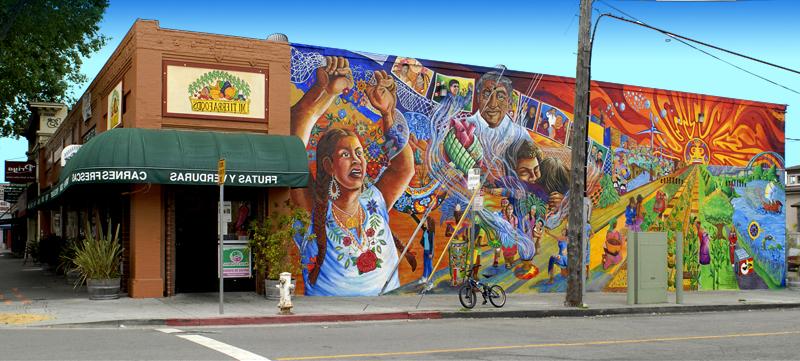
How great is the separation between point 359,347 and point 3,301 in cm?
1006

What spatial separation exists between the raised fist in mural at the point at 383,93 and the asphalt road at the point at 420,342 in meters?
6.56

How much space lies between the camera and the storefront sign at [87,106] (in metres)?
23.8

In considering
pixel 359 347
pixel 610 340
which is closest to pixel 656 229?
pixel 610 340

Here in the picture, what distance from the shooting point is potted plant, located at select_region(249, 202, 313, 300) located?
17.8 m

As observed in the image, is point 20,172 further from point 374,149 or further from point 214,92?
point 374,149

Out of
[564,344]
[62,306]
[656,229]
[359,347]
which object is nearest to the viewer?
[359,347]

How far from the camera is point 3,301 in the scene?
17453 mm

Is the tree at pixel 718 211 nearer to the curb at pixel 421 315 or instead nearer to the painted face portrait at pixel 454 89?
the curb at pixel 421 315

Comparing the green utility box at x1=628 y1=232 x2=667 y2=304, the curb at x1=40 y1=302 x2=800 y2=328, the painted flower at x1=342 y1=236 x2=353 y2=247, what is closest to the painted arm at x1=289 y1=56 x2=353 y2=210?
the painted flower at x1=342 y1=236 x2=353 y2=247

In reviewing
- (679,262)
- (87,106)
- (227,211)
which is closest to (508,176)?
(679,262)

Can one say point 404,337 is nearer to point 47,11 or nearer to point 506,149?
point 506,149

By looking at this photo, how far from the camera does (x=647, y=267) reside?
1989 centimetres

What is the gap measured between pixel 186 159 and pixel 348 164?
437 centimetres

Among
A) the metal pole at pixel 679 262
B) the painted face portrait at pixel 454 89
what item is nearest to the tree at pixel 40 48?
the painted face portrait at pixel 454 89
